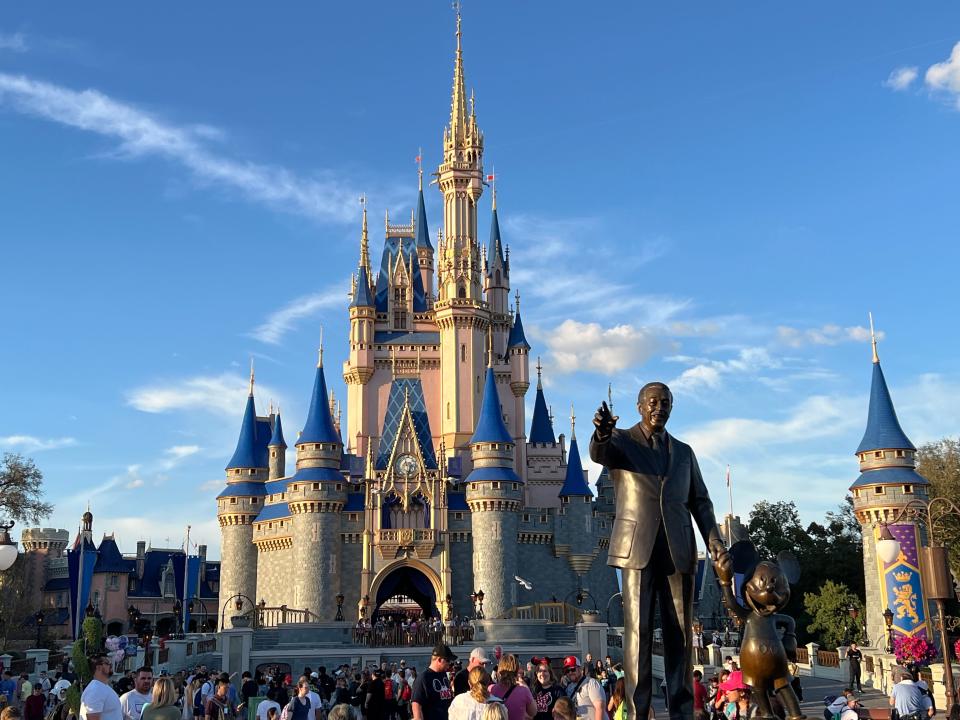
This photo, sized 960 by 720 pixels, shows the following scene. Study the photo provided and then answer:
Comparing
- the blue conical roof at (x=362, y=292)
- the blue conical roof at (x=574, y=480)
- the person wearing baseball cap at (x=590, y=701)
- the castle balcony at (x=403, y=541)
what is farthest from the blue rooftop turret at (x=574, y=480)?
the person wearing baseball cap at (x=590, y=701)

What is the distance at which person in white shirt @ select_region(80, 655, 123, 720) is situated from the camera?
8.23 m

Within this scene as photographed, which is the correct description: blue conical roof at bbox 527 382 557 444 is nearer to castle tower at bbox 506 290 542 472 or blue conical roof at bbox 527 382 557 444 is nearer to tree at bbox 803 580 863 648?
castle tower at bbox 506 290 542 472

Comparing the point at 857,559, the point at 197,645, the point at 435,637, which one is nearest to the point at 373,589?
the point at 435,637

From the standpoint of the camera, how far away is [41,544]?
68.2 m

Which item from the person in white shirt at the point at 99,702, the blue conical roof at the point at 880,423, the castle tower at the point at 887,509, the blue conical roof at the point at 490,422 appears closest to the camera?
the person in white shirt at the point at 99,702

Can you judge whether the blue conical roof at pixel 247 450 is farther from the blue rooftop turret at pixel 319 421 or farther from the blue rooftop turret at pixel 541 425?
the blue rooftop turret at pixel 541 425

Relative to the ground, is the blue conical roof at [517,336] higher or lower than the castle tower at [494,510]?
higher

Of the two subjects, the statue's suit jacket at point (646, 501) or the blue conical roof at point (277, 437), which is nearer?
the statue's suit jacket at point (646, 501)

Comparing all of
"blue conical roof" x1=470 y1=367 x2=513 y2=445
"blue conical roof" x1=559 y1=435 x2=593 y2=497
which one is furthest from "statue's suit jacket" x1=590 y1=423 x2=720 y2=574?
"blue conical roof" x1=559 y1=435 x2=593 y2=497

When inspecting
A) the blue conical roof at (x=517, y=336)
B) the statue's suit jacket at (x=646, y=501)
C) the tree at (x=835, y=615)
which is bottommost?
the tree at (x=835, y=615)

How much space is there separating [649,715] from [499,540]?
42.4m

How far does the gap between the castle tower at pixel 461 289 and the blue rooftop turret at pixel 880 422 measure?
68.5ft

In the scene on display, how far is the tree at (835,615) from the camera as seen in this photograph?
4559 cm

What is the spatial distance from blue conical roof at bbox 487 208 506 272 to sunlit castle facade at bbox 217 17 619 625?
0.14 metres
